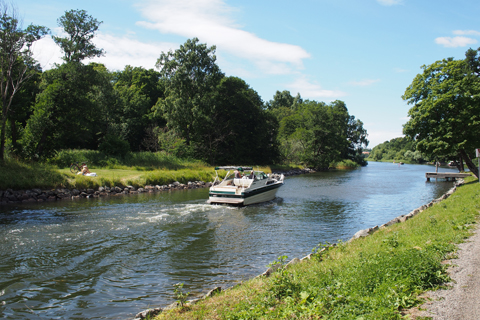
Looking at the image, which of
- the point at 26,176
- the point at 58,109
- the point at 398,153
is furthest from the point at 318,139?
the point at 398,153

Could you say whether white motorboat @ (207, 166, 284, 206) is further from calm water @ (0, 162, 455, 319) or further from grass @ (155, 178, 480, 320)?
grass @ (155, 178, 480, 320)

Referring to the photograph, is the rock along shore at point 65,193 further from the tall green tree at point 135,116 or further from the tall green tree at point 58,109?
the tall green tree at point 135,116

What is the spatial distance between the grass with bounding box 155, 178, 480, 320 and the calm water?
6.34 ft

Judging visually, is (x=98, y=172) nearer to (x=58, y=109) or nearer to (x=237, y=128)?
(x=58, y=109)

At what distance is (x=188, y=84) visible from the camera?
159 ft

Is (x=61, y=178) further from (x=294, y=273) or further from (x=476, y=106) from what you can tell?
(x=476, y=106)

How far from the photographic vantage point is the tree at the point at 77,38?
108ft

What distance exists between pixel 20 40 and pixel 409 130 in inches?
1279

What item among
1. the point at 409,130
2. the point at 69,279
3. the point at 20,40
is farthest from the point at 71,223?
the point at 409,130

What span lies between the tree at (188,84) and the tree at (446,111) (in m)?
29.1

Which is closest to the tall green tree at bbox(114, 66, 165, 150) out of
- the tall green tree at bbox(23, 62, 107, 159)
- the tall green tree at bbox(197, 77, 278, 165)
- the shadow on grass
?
the tall green tree at bbox(197, 77, 278, 165)

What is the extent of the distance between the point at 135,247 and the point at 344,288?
25.4 ft

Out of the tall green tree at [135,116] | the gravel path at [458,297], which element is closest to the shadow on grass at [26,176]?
the gravel path at [458,297]

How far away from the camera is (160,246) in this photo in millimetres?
11289
